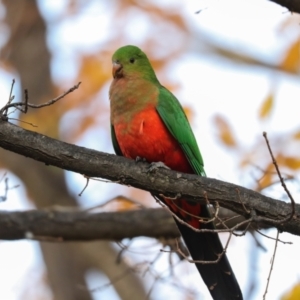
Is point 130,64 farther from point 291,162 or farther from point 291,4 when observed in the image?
point 291,162

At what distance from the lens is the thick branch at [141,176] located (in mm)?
4500

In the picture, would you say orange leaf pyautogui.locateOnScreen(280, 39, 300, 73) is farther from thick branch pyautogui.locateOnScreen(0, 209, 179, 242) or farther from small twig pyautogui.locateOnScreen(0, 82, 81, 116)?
small twig pyautogui.locateOnScreen(0, 82, 81, 116)

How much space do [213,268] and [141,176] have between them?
1.27 metres

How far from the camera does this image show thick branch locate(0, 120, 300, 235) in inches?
177

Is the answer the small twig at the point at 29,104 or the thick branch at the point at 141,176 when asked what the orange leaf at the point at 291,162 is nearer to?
the thick branch at the point at 141,176

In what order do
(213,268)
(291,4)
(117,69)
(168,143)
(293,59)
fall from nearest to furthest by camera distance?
(291,4)
(213,268)
(168,143)
(117,69)
(293,59)

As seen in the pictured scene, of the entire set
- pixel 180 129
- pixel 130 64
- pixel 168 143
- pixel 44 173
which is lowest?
pixel 168 143

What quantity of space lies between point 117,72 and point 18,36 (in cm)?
535

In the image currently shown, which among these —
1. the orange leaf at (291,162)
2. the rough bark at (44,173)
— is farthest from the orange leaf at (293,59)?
the rough bark at (44,173)

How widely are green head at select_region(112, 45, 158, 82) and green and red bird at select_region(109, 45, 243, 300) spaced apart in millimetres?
89

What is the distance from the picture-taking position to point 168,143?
18.8ft

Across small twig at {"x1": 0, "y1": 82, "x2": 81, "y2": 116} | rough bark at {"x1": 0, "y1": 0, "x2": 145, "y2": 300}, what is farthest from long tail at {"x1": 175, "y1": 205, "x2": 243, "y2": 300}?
rough bark at {"x1": 0, "y1": 0, "x2": 145, "y2": 300}

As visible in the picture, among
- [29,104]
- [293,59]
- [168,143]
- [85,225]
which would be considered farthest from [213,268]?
[293,59]

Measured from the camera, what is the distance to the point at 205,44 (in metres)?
12.0
